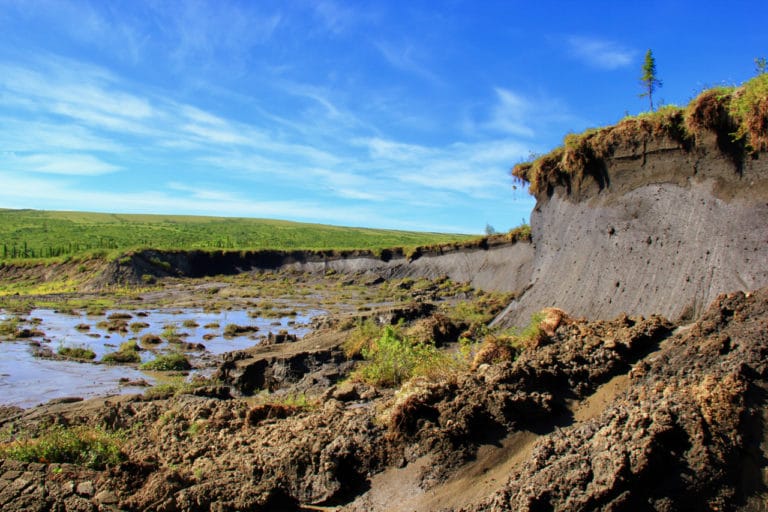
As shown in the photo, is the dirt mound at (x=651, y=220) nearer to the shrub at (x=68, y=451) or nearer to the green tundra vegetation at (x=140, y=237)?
the shrub at (x=68, y=451)

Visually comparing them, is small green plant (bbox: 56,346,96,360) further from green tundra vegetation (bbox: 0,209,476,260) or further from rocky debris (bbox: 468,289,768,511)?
green tundra vegetation (bbox: 0,209,476,260)

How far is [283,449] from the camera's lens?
744 centimetres

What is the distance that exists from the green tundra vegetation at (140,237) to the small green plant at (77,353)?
39231 millimetres

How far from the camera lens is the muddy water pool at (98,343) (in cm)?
1513

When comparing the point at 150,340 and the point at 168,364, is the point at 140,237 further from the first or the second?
the point at 168,364

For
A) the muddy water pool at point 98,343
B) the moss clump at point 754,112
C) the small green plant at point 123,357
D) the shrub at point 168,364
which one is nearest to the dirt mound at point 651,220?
the moss clump at point 754,112

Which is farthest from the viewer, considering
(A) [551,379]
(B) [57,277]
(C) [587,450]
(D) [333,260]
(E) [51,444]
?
(D) [333,260]

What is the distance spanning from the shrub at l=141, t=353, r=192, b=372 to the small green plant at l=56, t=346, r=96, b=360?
2.94 m

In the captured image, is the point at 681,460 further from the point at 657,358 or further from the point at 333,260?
the point at 333,260

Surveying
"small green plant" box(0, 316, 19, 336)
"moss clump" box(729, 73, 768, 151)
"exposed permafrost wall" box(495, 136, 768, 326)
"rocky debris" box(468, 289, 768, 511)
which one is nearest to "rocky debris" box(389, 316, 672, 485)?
"rocky debris" box(468, 289, 768, 511)

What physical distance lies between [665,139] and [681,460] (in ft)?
33.8

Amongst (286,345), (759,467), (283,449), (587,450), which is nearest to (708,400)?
(759,467)

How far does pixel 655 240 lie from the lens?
43.5ft

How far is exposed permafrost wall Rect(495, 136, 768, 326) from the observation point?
36.4ft
